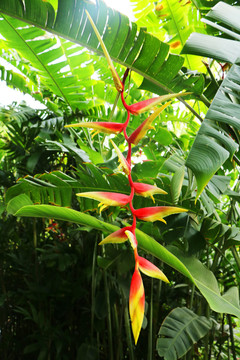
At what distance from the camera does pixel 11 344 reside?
1.49m

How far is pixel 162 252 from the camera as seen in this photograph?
521 millimetres

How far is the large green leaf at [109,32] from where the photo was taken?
729 mm

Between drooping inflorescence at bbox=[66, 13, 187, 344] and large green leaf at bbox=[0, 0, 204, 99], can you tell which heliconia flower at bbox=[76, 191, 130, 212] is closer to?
drooping inflorescence at bbox=[66, 13, 187, 344]

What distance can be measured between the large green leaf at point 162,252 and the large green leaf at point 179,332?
0.47 ft

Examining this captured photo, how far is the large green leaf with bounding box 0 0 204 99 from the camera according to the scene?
2.39ft

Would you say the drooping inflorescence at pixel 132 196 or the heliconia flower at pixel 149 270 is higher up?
the drooping inflorescence at pixel 132 196

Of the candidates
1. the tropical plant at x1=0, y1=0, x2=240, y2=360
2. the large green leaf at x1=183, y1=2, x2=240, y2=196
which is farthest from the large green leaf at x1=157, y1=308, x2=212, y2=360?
the large green leaf at x1=183, y1=2, x2=240, y2=196

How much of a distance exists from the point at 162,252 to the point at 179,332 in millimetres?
454

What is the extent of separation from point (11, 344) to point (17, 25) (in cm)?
134

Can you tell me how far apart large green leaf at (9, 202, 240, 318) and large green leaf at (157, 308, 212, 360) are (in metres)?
0.14

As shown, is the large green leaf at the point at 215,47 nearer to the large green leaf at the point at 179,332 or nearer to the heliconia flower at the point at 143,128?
→ the heliconia flower at the point at 143,128

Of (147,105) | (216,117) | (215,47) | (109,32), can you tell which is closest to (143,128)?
(147,105)

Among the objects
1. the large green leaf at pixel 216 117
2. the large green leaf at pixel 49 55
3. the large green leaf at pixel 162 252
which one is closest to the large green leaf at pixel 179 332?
the large green leaf at pixel 162 252

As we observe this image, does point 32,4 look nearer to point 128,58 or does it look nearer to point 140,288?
point 128,58
